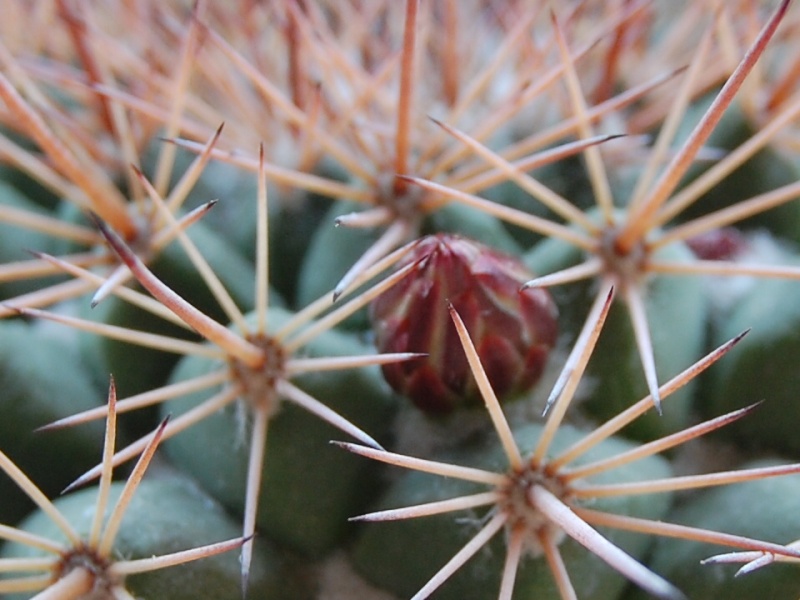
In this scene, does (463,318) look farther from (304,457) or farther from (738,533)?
(738,533)

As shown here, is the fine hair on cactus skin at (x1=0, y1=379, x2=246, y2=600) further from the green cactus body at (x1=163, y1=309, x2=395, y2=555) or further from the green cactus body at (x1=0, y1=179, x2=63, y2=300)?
the green cactus body at (x1=0, y1=179, x2=63, y2=300)

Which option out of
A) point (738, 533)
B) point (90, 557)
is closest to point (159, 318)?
point (90, 557)

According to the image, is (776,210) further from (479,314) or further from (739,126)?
(479,314)

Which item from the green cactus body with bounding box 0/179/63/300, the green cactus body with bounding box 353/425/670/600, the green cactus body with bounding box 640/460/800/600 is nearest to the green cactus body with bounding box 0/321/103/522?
the green cactus body with bounding box 0/179/63/300

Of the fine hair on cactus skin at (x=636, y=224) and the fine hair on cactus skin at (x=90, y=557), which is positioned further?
the fine hair on cactus skin at (x=636, y=224)

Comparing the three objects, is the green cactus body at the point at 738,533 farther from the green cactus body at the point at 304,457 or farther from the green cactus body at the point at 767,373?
the green cactus body at the point at 304,457

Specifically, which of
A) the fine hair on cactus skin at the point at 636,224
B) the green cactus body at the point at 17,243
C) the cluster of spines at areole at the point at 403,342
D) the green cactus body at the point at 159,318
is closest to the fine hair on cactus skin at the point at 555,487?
the cluster of spines at areole at the point at 403,342

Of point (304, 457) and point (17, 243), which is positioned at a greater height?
point (17, 243)

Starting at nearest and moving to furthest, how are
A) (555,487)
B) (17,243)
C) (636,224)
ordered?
(555,487) < (636,224) < (17,243)
